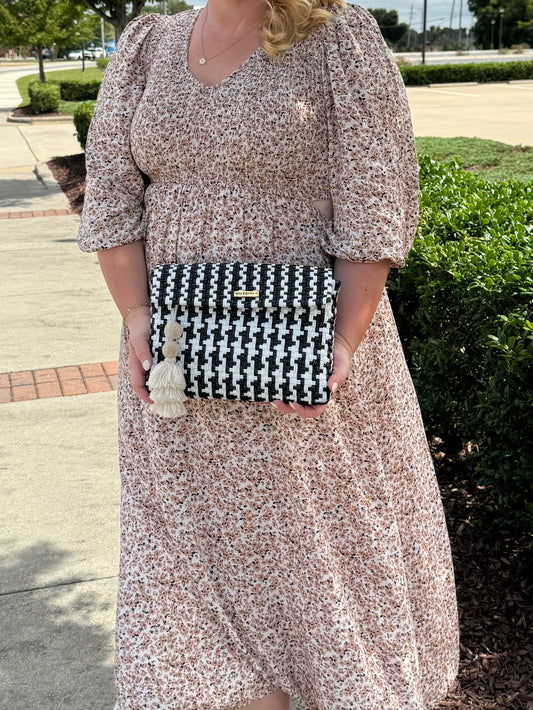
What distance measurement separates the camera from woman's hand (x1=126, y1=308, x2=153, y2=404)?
1847 millimetres

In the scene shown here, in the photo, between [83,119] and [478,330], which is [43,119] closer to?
[83,119]

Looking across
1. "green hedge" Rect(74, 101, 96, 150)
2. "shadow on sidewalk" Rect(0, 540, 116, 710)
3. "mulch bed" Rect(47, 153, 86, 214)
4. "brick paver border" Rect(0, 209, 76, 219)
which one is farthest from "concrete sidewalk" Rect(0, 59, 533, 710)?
"green hedge" Rect(74, 101, 96, 150)

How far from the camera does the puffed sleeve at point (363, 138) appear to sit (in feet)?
5.74

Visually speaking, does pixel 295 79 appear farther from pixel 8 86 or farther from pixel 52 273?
pixel 8 86

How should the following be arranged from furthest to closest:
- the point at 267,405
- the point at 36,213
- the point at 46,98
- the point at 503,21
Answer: the point at 503,21
the point at 46,98
the point at 36,213
the point at 267,405

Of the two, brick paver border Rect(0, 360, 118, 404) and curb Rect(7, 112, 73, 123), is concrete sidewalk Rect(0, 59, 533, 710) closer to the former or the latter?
brick paver border Rect(0, 360, 118, 404)

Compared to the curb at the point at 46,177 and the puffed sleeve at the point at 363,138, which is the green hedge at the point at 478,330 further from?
the curb at the point at 46,177

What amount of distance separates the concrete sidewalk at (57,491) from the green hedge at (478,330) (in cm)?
137

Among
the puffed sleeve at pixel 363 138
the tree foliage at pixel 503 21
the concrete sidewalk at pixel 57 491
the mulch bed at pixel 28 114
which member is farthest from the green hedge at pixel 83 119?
the tree foliage at pixel 503 21

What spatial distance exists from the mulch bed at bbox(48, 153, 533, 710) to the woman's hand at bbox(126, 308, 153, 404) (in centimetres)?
135

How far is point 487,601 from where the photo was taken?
290 centimetres

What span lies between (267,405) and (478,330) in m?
1.35

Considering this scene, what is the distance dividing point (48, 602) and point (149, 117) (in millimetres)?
1872

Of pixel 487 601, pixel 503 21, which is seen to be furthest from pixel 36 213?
pixel 503 21
